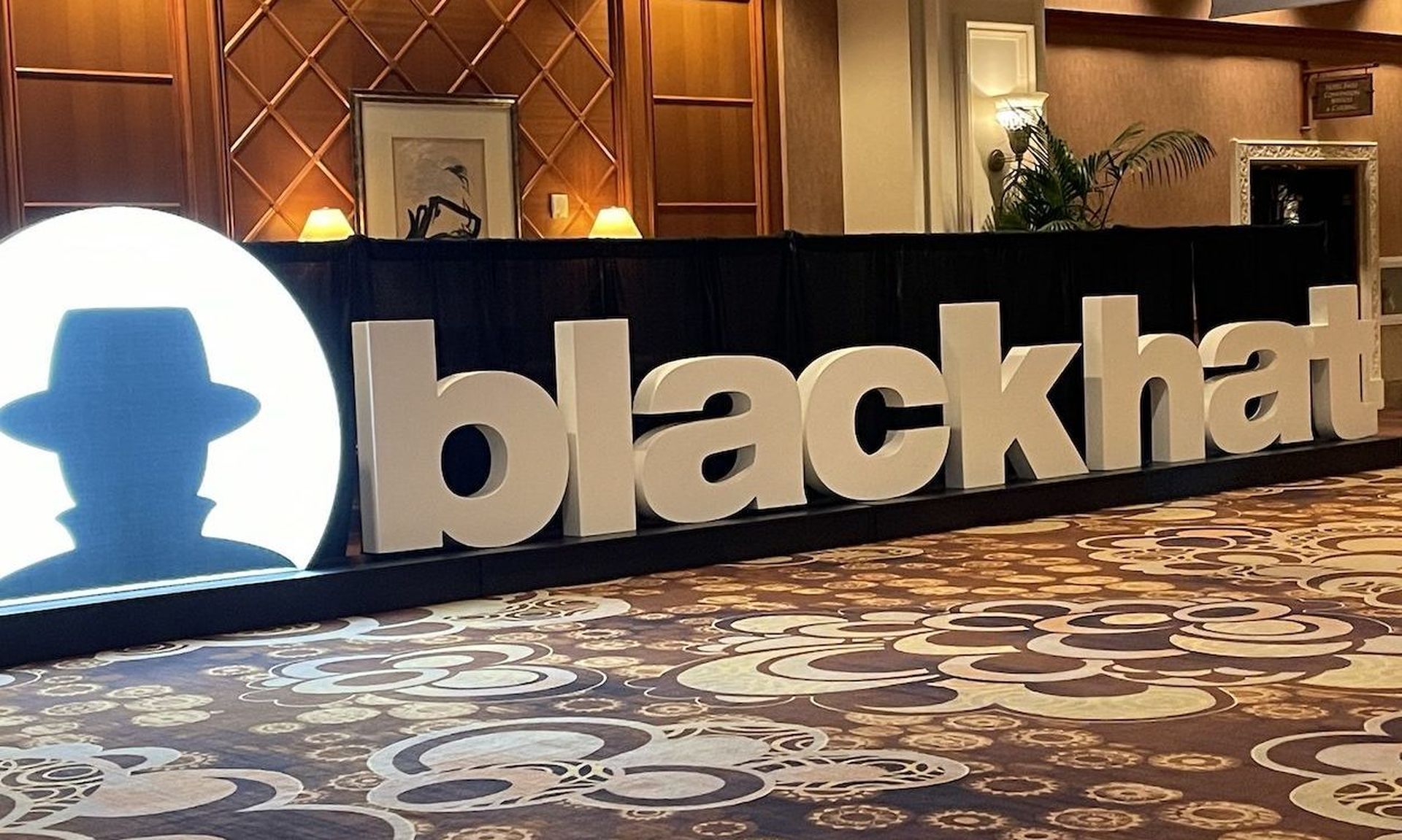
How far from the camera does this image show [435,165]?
9.48 meters

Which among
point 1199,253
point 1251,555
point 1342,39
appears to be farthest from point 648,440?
point 1342,39

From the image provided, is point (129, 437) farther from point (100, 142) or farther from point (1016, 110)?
point (1016, 110)

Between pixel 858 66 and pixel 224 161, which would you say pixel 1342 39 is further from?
pixel 224 161

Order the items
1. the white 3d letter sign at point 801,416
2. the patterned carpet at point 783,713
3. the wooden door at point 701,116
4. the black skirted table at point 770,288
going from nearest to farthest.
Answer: the patterned carpet at point 783,713
the white 3d letter sign at point 801,416
the black skirted table at point 770,288
the wooden door at point 701,116

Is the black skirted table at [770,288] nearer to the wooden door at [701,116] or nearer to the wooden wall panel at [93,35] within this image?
the wooden door at [701,116]

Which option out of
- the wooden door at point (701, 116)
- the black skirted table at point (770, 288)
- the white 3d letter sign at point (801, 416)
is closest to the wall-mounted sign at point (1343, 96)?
the wooden door at point (701, 116)

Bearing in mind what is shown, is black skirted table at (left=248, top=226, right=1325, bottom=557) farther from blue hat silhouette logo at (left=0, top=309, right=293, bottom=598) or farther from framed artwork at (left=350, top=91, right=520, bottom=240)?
framed artwork at (left=350, top=91, right=520, bottom=240)

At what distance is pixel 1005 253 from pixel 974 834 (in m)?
4.66

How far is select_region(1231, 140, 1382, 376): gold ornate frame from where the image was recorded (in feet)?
41.9

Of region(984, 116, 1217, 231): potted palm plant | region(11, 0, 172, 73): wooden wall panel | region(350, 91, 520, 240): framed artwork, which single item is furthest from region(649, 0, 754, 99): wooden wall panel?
region(11, 0, 172, 73): wooden wall panel

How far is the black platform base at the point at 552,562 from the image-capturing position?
4.74 metres

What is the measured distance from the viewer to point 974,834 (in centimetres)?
271

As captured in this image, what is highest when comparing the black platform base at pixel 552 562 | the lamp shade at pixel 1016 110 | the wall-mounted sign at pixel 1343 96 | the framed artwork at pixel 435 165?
the wall-mounted sign at pixel 1343 96

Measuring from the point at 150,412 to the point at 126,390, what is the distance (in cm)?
9
